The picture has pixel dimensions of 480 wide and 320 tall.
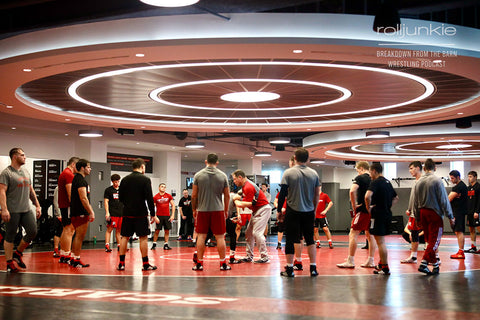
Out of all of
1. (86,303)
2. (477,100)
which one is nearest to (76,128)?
(477,100)

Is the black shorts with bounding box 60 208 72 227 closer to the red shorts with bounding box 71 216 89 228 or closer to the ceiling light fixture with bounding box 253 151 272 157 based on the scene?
the red shorts with bounding box 71 216 89 228

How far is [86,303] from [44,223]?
42.2 ft

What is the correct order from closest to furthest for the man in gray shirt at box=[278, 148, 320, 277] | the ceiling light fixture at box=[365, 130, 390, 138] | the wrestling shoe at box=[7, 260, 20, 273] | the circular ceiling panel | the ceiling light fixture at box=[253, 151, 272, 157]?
the man in gray shirt at box=[278, 148, 320, 277], the wrestling shoe at box=[7, 260, 20, 273], the circular ceiling panel, the ceiling light fixture at box=[365, 130, 390, 138], the ceiling light fixture at box=[253, 151, 272, 157]

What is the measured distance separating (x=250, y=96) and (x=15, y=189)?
5.65m

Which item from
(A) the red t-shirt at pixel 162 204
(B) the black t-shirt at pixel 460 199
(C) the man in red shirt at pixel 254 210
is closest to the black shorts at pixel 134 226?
(C) the man in red shirt at pixel 254 210

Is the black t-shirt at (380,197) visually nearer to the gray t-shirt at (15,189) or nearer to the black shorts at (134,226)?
the black shorts at (134,226)

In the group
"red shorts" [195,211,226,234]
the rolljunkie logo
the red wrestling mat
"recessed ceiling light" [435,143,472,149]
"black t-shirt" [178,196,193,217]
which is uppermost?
the rolljunkie logo

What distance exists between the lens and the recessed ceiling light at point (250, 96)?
11.9 metres

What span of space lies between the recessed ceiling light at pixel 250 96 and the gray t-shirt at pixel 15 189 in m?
5.05

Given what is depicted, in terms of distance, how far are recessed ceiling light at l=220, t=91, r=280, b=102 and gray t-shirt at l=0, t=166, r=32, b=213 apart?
16.6 feet

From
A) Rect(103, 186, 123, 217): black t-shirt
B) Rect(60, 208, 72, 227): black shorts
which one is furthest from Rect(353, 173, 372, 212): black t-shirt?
Rect(103, 186, 123, 217): black t-shirt

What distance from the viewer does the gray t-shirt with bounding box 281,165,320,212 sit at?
7637 millimetres

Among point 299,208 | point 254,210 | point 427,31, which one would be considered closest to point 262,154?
point 254,210

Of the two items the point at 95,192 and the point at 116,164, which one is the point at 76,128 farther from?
the point at 116,164
